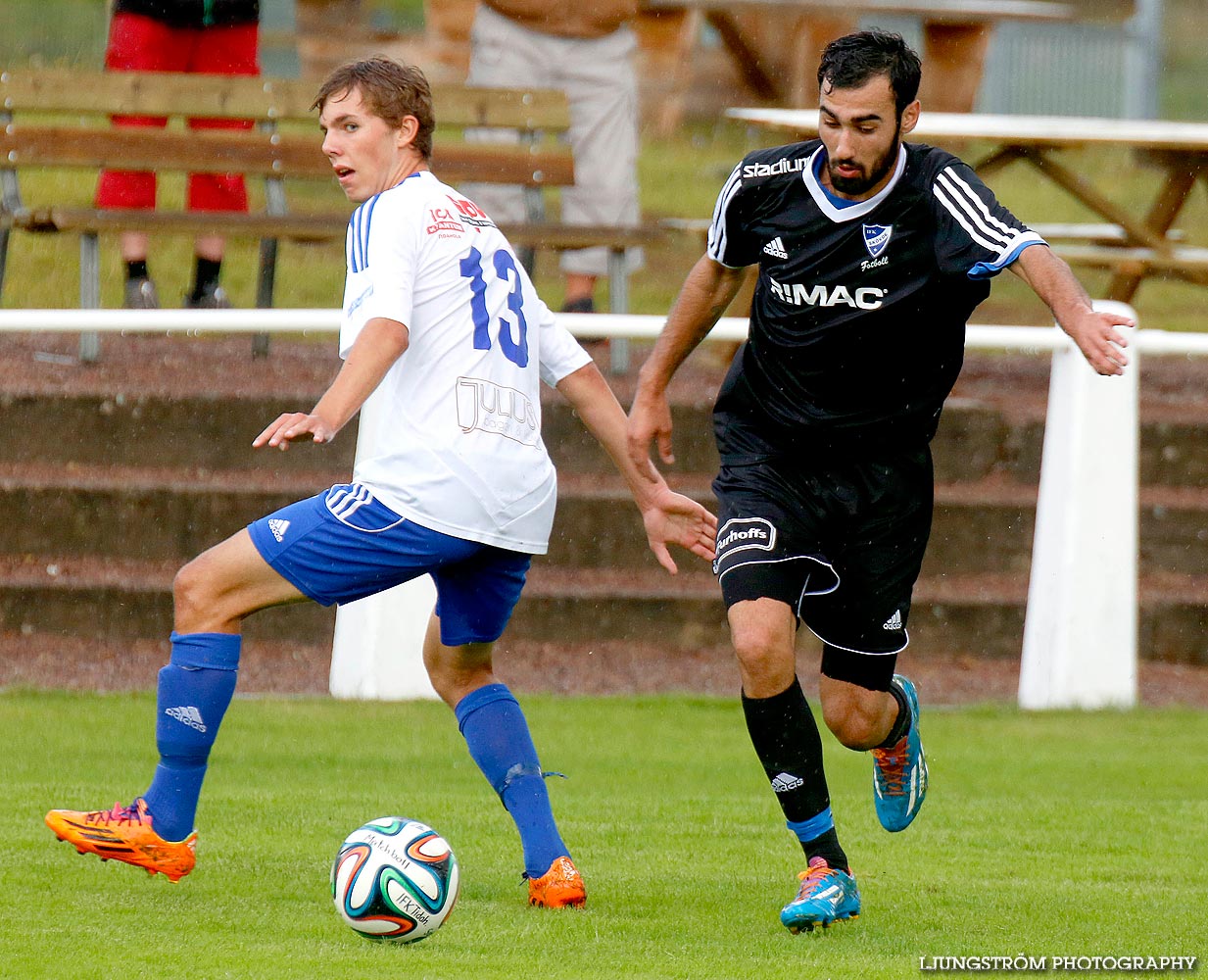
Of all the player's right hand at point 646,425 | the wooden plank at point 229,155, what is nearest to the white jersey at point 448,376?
the player's right hand at point 646,425

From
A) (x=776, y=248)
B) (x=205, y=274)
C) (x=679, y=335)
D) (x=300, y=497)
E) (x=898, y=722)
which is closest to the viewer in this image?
(x=776, y=248)

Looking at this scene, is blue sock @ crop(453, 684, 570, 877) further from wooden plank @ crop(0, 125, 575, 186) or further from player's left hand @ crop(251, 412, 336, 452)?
wooden plank @ crop(0, 125, 575, 186)

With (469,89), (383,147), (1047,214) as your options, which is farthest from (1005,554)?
(1047,214)

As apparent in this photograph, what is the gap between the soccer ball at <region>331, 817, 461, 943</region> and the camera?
4.55 m

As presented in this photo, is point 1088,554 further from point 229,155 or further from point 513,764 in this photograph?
point 229,155

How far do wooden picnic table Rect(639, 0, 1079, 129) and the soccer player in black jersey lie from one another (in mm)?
10936

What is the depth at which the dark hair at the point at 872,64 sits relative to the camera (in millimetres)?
4820

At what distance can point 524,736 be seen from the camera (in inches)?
201

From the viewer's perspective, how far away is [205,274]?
399 inches

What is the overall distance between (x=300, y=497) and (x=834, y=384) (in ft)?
13.8

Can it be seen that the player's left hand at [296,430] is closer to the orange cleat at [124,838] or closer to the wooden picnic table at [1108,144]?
the orange cleat at [124,838]

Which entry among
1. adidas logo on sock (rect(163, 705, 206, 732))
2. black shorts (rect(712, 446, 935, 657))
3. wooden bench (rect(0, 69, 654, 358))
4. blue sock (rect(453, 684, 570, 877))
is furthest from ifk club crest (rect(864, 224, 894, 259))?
wooden bench (rect(0, 69, 654, 358))

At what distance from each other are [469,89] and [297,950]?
685 centimetres

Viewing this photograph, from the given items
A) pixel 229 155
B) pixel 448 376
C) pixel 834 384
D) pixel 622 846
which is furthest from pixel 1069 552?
pixel 229 155
